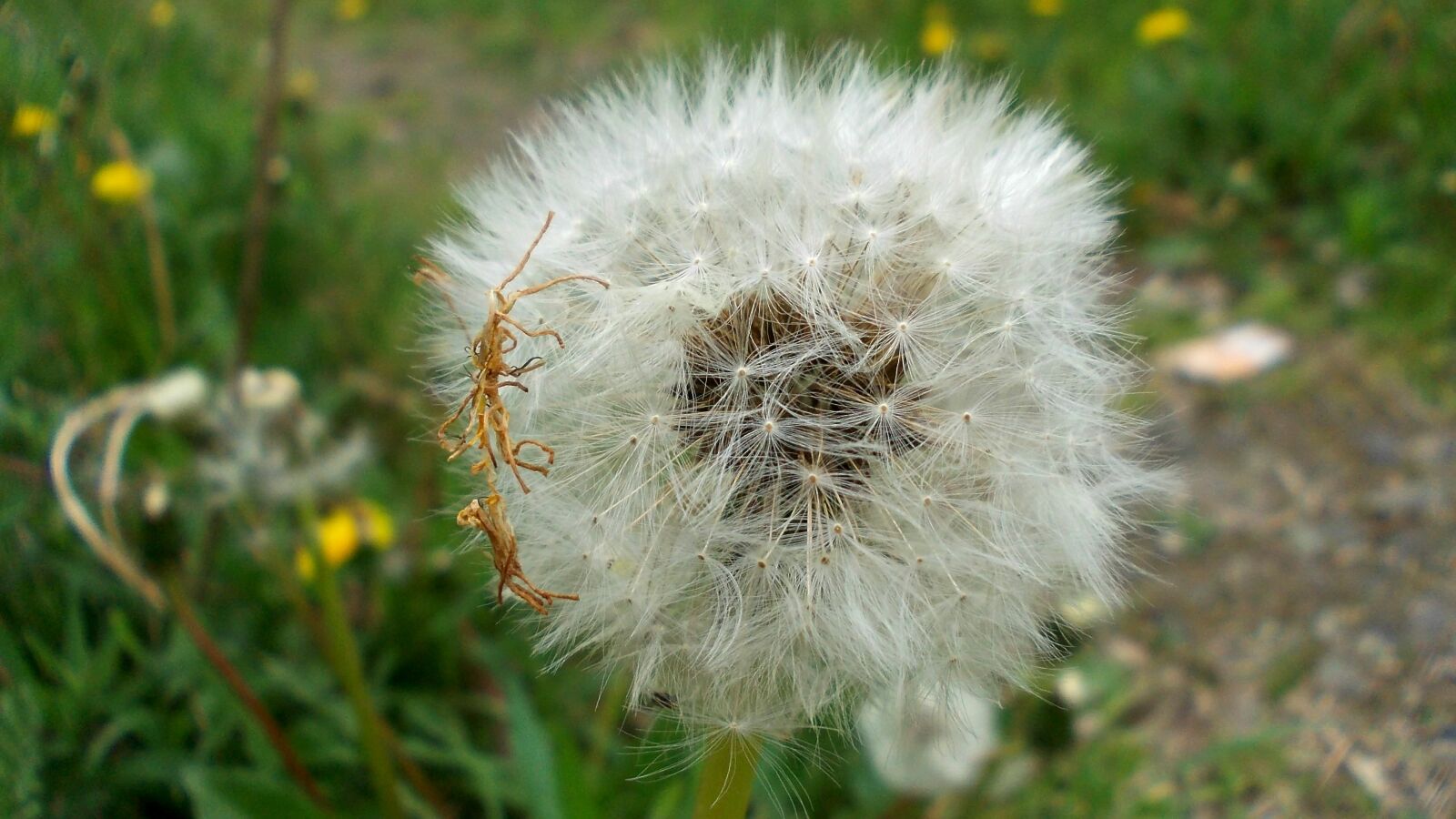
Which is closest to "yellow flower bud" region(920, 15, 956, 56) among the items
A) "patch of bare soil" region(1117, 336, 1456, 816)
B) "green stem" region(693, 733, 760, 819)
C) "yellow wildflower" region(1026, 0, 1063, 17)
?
"yellow wildflower" region(1026, 0, 1063, 17)

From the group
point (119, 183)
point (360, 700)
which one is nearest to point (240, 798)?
point (360, 700)

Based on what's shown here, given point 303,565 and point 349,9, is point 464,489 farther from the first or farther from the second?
point 349,9

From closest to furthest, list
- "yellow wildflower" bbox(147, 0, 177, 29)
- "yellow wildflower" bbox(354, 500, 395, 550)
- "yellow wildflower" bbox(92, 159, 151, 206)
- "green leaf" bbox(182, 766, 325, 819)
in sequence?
1. "green leaf" bbox(182, 766, 325, 819)
2. "yellow wildflower" bbox(354, 500, 395, 550)
3. "yellow wildflower" bbox(92, 159, 151, 206)
4. "yellow wildflower" bbox(147, 0, 177, 29)

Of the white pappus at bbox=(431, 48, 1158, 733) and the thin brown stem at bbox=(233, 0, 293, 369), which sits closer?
the white pappus at bbox=(431, 48, 1158, 733)

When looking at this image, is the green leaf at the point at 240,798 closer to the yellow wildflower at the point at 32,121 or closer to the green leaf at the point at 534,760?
the green leaf at the point at 534,760

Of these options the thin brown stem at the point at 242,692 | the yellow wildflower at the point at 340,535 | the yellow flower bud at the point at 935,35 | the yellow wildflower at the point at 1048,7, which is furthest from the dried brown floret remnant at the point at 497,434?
the yellow wildflower at the point at 1048,7

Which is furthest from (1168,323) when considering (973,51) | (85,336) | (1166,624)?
(85,336)

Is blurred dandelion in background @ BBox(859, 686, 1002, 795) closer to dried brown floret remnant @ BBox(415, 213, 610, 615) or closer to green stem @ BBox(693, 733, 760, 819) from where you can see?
green stem @ BBox(693, 733, 760, 819)
